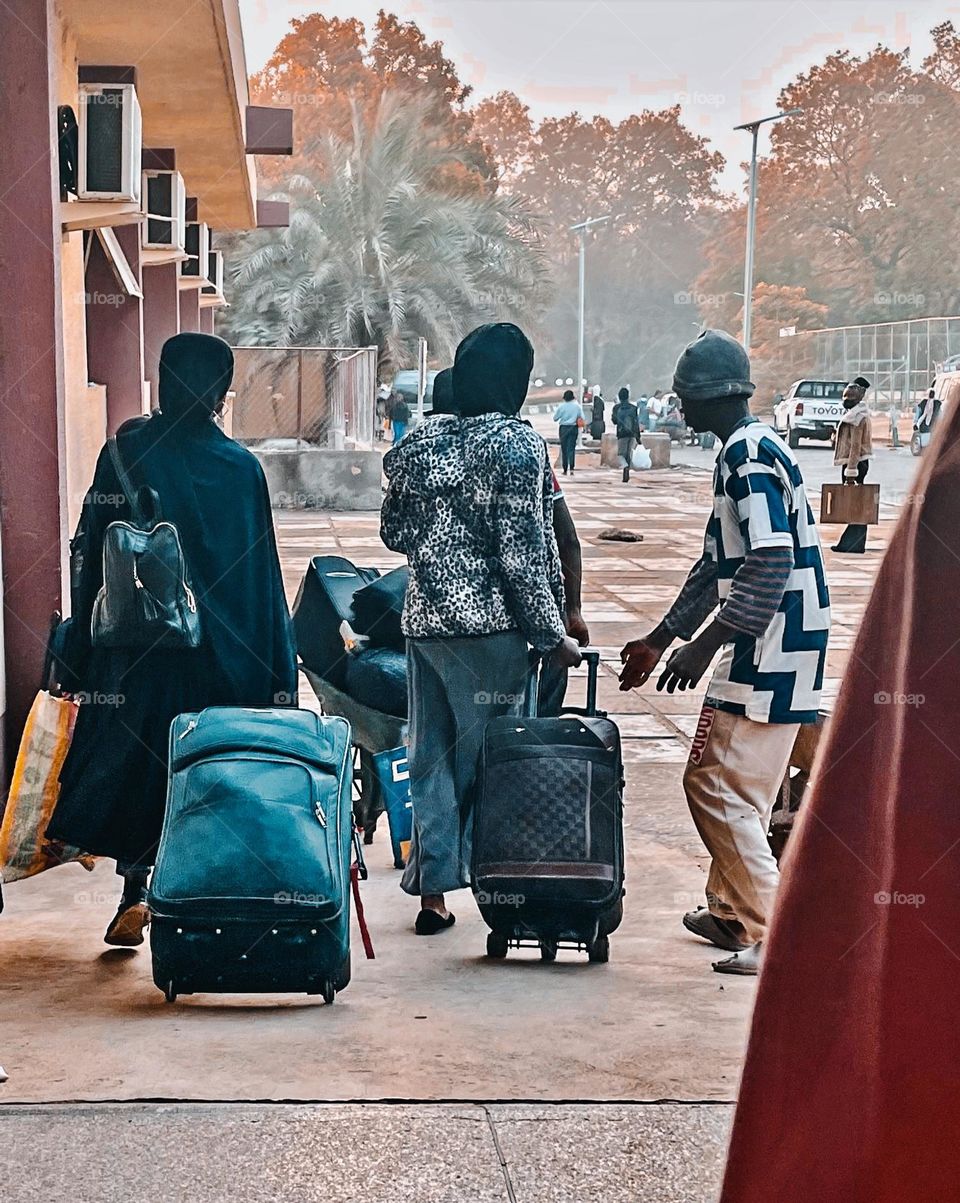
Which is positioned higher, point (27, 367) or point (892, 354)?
point (892, 354)

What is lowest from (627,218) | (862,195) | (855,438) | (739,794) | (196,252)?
(739,794)

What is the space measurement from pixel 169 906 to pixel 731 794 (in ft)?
5.07

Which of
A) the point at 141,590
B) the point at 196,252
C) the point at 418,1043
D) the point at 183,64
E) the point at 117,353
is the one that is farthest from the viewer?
the point at 196,252

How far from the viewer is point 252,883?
4062mm

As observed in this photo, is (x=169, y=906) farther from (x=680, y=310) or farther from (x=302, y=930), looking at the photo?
(x=680, y=310)

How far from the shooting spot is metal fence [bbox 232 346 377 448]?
2225 cm

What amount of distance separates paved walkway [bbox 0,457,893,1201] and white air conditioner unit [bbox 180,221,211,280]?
1291 cm

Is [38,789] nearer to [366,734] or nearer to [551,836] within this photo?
[366,734]

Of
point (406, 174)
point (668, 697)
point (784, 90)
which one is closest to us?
point (668, 697)

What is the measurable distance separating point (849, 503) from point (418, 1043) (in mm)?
12198

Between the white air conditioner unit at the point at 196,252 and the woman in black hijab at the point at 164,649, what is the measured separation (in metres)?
13.3

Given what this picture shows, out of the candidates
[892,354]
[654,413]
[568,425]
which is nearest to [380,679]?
[568,425]

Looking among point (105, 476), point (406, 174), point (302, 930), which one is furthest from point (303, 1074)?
point (406, 174)

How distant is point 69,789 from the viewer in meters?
4.91
